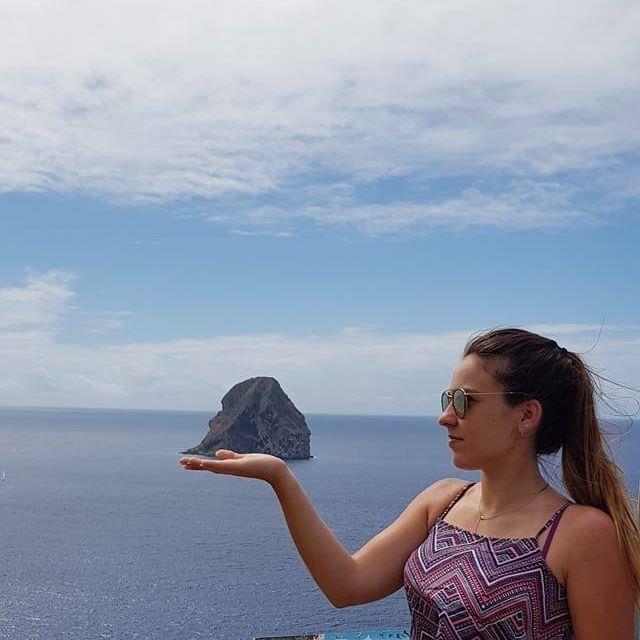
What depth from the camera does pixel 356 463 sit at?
16112 centimetres

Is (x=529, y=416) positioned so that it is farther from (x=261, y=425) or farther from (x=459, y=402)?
(x=261, y=425)

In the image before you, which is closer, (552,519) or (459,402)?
(552,519)

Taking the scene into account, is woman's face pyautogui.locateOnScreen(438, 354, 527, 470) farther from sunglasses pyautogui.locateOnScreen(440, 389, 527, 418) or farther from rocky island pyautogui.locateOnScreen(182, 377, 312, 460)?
rocky island pyautogui.locateOnScreen(182, 377, 312, 460)

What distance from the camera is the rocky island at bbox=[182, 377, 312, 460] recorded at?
164 meters

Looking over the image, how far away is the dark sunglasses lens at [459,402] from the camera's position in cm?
264

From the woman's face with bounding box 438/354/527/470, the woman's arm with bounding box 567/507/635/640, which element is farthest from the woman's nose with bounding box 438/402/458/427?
the woman's arm with bounding box 567/507/635/640

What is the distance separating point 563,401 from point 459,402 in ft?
1.08

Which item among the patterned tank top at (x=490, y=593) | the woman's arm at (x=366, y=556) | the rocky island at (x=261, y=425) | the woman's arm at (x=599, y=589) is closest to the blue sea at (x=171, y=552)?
the rocky island at (x=261, y=425)

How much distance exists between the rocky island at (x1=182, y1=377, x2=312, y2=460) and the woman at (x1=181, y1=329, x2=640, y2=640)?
159123 millimetres

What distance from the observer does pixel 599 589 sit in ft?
7.78

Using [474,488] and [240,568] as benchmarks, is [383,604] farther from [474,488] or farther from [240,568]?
[474,488]

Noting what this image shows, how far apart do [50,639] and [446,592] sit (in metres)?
67.5

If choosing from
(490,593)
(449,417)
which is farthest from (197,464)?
(490,593)

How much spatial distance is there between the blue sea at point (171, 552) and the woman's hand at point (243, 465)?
201ft
